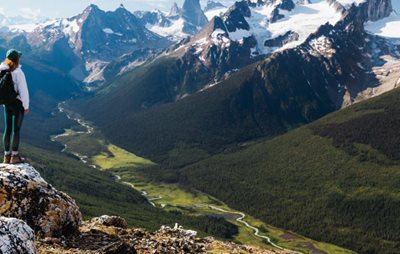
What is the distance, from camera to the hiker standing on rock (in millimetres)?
36000

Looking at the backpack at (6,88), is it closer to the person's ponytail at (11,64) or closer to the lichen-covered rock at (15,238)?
the person's ponytail at (11,64)

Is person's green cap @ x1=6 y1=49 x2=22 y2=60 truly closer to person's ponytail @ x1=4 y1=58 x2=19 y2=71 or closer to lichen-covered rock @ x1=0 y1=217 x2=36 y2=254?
person's ponytail @ x1=4 y1=58 x2=19 y2=71

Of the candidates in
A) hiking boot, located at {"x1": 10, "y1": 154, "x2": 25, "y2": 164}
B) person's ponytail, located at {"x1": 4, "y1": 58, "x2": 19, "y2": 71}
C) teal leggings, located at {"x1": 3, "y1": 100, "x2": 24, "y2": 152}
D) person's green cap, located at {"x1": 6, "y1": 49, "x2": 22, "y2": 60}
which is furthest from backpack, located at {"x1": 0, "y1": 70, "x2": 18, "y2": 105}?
hiking boot, located at {"x1": 10, "y1": 154, "x2": 25, "y2": 164}

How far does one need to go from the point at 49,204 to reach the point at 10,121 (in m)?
6.78

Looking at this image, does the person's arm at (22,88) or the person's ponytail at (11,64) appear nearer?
the person's ponytail at (11,64)

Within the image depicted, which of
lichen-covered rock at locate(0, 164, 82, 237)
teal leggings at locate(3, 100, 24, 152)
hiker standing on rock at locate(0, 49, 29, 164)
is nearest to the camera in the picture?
lichen-covered rock at locate(0, 164, 82, 237)

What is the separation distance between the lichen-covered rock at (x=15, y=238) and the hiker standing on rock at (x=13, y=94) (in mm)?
11853

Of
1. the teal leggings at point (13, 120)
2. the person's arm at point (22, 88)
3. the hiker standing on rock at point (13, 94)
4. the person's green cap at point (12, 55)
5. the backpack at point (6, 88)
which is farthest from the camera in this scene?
the teal leggings at point (13, 120)

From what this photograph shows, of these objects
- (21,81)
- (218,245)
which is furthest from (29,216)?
(218,245)

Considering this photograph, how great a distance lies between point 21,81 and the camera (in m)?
36.4

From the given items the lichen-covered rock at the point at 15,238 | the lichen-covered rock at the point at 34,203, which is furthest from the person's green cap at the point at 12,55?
the lichen-covered rock at the point at 15,238

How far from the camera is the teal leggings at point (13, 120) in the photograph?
3719 centimetres

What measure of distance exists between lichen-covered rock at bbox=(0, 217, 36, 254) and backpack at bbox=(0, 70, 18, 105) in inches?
469

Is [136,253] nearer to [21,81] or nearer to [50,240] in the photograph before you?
[50,240]
